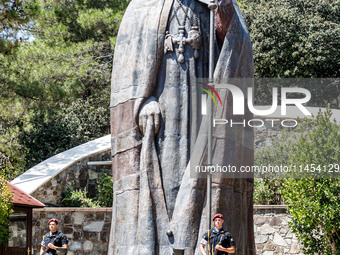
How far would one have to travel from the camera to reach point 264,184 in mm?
16109

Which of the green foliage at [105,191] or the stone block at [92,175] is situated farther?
the stone block at [92,175]

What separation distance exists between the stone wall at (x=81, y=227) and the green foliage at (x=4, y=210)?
1.87 meters

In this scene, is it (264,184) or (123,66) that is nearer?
(123,66)

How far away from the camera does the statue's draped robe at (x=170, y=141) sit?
670 centimetres

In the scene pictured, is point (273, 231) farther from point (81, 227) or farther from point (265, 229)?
point (81, 227)

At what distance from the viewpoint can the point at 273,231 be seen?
14.6 metres

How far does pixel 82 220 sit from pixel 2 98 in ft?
22.6

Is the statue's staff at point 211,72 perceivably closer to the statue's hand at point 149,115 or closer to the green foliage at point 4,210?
the statue's hand at point 149,115

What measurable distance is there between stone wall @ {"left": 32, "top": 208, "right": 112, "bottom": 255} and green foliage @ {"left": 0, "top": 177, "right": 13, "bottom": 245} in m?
1.87

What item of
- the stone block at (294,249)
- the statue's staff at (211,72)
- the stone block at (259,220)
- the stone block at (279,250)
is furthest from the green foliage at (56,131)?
the statue's staff at (211,72)

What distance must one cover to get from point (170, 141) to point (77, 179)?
10610mm

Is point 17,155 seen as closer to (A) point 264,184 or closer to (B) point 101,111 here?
(B) point 101,111

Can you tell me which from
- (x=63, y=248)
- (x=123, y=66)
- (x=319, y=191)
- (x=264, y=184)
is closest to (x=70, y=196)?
(x=264, y=184)

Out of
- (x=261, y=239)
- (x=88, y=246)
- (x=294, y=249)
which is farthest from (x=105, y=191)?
(x=294, y=249)
